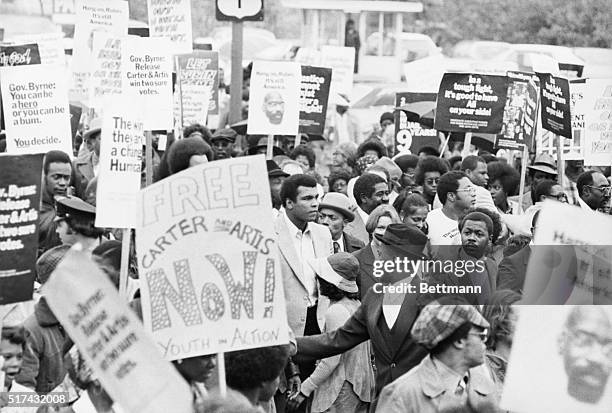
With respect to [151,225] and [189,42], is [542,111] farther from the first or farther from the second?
[151,225]

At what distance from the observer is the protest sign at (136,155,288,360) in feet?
15.8

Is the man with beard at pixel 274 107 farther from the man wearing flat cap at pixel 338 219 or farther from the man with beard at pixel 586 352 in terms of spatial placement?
the man with beard at pixel 586 352

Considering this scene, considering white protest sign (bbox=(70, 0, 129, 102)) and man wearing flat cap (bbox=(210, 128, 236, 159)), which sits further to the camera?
man wearing flat cap (bbox=(210, 128, 236, 159))

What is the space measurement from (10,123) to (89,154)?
2.50 m

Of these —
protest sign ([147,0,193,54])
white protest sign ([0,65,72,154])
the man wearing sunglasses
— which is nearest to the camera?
white protest sign ([0,65,72,154])

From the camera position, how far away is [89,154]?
39.4ft

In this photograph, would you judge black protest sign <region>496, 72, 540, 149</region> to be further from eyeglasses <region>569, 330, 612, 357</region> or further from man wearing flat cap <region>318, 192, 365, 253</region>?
eyeglasses <region>569, 330, 612, 357</region>

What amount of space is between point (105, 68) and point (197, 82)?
2764 mm

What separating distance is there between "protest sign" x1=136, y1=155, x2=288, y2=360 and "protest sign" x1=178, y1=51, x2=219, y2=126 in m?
9.17

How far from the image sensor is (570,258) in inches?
199

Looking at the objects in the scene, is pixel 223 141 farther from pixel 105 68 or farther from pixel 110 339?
pixel 110 339

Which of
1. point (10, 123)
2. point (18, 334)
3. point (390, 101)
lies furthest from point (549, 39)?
point (18, 334)

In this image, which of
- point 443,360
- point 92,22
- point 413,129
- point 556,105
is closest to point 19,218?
point 443,360

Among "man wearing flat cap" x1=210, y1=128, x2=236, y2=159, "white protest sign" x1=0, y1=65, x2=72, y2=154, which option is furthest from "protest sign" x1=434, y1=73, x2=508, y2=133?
"white protest sign" x1=0, y1=65, x2=72, y2=154
